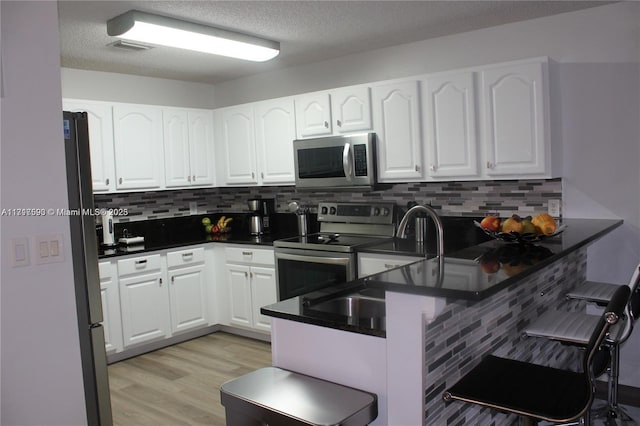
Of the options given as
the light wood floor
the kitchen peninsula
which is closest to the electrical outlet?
the kitchen peninsula

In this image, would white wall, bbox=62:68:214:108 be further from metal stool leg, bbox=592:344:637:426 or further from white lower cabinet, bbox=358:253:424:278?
metal stool leg, bbox=592:344:637:426

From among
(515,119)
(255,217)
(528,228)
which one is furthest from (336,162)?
(528,228)

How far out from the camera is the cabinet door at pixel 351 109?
4.13 m

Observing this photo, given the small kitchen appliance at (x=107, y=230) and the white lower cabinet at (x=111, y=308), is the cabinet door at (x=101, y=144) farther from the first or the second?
the white lower cabinet at (x=111, y=308)

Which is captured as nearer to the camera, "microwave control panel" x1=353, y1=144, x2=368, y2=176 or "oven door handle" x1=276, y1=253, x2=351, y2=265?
"oven door handle" x1=276, y1=253, x2=351, y2=265

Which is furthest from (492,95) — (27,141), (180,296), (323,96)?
(180,296)

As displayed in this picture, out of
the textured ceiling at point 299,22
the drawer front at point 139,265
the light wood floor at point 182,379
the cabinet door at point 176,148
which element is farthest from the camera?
the cabinet door at point 176,148

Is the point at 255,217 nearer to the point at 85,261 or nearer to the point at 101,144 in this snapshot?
the point at 101,144

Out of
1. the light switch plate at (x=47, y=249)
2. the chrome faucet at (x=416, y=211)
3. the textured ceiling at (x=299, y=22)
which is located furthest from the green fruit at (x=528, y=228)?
the light switch plate at (x=47, y=249)

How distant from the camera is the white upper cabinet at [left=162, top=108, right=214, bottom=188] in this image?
4922 millimetres

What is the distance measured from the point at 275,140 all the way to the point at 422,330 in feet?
10.7

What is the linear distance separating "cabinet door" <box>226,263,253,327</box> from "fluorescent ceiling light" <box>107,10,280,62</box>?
185cm

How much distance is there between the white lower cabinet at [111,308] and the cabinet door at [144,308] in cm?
5

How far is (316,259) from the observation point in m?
4.16
